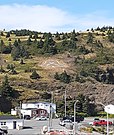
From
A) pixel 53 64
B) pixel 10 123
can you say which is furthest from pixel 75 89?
pixel 10 123

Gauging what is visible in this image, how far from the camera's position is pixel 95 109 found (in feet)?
379

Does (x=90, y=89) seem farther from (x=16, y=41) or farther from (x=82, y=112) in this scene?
(x=16, y=41)

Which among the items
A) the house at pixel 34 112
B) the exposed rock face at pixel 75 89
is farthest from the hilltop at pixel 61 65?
the house at pixel 34 112

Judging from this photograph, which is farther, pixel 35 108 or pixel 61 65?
pixel 61 65

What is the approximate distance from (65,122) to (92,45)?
76.7 metres

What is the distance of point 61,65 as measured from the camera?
467 feet

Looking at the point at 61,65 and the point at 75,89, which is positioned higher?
the point at 61,65

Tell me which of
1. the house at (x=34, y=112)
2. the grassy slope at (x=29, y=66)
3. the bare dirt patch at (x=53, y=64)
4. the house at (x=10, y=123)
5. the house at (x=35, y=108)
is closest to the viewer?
the house at (x=10, y=123)

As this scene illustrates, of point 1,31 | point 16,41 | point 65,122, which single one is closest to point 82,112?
point 65,122

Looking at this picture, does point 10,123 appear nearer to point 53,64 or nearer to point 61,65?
point 53,64

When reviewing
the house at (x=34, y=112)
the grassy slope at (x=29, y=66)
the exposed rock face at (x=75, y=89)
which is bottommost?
the house at (x=34, y=112)

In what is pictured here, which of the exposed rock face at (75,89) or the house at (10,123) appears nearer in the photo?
the house at (10,123)

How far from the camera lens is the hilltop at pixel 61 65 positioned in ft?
403

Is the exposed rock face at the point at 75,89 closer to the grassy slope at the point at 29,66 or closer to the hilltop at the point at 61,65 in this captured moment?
the hilltop at the point at 61,65
